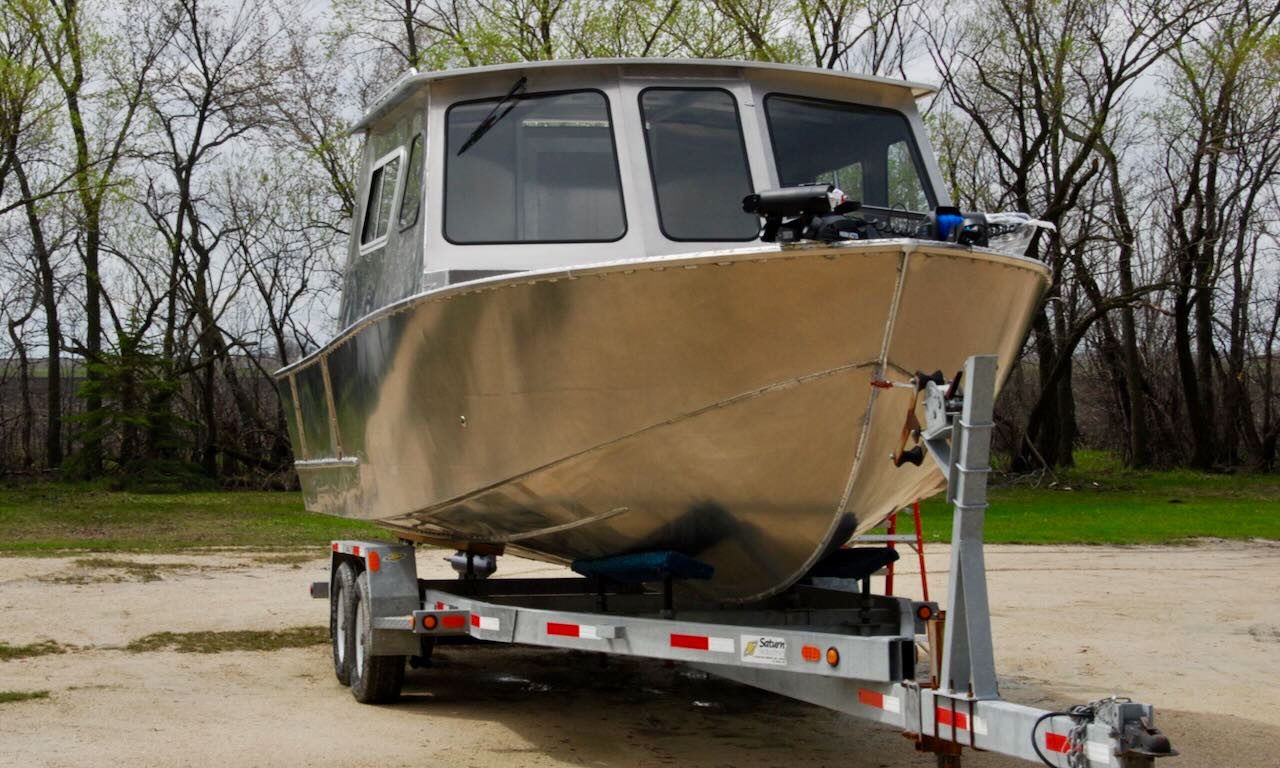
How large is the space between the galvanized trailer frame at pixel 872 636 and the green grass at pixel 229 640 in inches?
95.1

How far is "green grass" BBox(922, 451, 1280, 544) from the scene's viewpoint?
1958 centimetres

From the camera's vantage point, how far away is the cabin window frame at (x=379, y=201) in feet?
A: 24.3

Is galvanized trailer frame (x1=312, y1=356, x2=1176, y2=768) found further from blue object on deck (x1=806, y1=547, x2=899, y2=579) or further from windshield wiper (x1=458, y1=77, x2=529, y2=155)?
windshield wiper (x1=458, y1=77, x2=529, y2=155)

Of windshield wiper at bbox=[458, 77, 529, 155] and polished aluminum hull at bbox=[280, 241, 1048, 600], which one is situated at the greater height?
windshield wiper at bbox=[458, 77, 529, 155]

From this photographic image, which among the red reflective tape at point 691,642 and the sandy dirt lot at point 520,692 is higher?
the red reflective tape at point 691,642

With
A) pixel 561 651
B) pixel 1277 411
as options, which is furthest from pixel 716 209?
pixel 1277 411

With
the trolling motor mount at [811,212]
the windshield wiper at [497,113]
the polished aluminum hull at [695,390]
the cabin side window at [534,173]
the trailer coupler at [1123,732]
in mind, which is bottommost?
the trailer coupler at [1123,732]

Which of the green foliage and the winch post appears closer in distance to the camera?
the winch post

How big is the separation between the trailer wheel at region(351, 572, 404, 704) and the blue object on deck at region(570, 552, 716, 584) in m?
1.59

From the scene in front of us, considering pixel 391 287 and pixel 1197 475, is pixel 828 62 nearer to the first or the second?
pixel 1197 475

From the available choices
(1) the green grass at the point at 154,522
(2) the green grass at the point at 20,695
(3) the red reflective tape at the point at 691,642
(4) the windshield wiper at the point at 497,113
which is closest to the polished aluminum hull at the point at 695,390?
(3) the red reflective tape at the point at 691,642

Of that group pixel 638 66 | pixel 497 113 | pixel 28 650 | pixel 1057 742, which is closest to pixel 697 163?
pixel 638 66

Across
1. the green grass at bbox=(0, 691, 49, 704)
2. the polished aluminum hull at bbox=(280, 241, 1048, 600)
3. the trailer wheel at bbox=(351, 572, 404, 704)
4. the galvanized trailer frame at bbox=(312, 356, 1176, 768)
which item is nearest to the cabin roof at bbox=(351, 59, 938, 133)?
the polished aluminum hull at bbox=(280, 241, 1048, 600)

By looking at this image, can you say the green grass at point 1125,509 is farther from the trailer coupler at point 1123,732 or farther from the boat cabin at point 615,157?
the trailer coupler at point 1123,732
